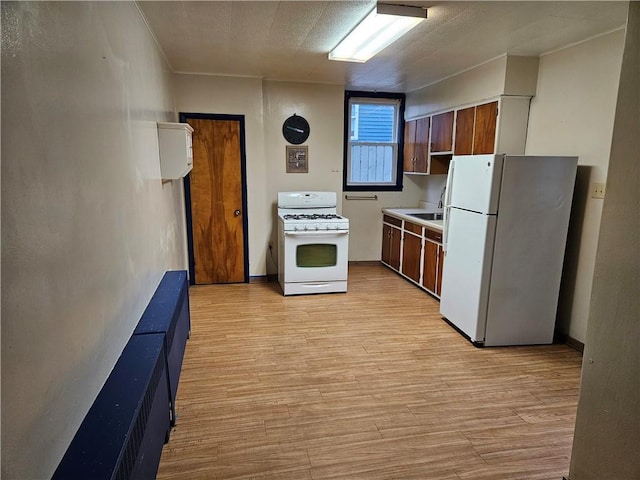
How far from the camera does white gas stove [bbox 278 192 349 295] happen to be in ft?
14.2

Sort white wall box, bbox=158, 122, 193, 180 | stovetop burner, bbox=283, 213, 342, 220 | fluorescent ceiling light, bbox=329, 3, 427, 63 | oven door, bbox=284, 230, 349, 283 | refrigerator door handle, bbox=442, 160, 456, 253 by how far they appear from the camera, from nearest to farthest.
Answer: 1. fluorescent ceiling light, bbox=329, 3, 427, 63
2. white wall box, bbox=158, 122, 193, 180
3. refrigerator door handle, bbox=442, 160, 456, 253
4. oven door, bbox=284, 230, 349, 283
5. stovetop burner, bbox=283, 213, 342, 220

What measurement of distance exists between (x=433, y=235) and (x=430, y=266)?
14.1 inches

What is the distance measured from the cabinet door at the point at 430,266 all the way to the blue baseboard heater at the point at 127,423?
307cm

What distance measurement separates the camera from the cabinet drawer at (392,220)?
5.15m

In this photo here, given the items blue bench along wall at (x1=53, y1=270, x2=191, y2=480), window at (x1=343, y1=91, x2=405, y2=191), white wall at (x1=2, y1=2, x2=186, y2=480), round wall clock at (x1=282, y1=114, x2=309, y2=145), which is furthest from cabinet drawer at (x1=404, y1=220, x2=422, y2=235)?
white wall at (x1=2, y1=2, x2=186, y2=480)

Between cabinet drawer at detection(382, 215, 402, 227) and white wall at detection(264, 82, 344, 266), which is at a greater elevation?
white wall at detection(264, 82, 344, 266)

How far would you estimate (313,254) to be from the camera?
4.42 m

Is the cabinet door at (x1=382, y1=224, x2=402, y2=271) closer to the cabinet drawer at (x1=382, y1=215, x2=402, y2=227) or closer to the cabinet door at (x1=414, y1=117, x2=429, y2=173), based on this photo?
the cabinet drawer at (x1=382, y1=215, x2=402, y2=227)

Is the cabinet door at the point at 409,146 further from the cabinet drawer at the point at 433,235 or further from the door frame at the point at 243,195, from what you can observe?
the door frame at the point at 243,195

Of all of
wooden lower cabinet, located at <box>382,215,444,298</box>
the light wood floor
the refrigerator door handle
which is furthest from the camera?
wooden lower cabinet, located at <box>382,215,444,298</box>

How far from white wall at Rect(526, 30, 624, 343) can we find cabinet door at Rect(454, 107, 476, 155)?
0.58 meters

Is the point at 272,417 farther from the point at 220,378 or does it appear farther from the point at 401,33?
the point at 401,33

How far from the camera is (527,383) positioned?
8.89 feet

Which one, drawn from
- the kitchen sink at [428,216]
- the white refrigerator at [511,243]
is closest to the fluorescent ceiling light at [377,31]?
the white refrigerator at [511,243]
